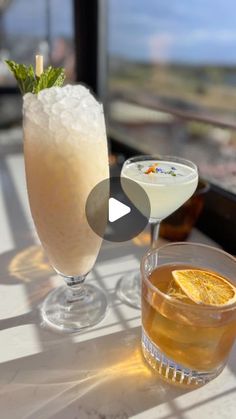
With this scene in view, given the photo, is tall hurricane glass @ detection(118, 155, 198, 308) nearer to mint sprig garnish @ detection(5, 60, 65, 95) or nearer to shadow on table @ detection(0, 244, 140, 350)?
shadow on table @ detection(0, 244, 140, 350)

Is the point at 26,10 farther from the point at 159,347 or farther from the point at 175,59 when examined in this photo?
the point at 159,347

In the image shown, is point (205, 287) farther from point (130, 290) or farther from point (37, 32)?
point (37, 32)

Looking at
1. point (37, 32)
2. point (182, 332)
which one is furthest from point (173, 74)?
point (182, 332)

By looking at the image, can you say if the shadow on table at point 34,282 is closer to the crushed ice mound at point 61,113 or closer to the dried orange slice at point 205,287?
the dried orange slice at point 205,287

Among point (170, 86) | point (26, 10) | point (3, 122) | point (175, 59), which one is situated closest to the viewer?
point (3, 122)

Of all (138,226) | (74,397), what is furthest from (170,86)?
(74,397)
